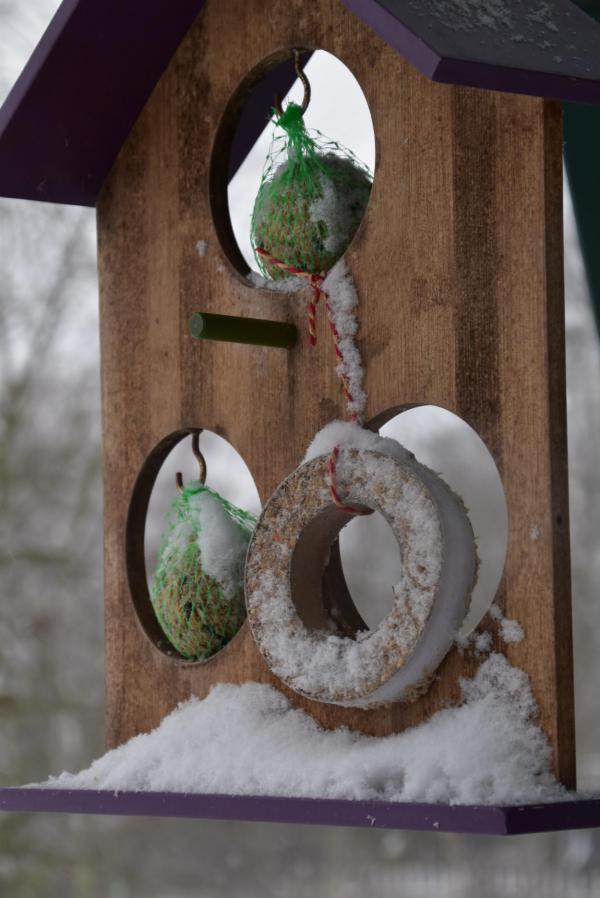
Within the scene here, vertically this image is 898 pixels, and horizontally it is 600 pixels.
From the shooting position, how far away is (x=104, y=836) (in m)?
2.84

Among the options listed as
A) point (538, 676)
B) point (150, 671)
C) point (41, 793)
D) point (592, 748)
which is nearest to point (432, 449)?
point (592, 748)

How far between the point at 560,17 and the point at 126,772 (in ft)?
2.15

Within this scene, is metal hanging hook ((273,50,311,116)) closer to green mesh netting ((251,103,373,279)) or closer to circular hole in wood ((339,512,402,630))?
green mesh netting ((251,103,373,279))

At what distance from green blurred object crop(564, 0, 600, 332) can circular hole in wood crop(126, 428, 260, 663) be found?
1.32ft

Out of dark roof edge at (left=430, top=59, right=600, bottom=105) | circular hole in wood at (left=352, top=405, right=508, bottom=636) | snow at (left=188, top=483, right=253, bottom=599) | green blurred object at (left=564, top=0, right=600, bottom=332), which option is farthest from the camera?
circular hole in wood at (left=352, top=405, right=508, bottom=636)

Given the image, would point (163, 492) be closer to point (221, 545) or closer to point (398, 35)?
point (221, 545)

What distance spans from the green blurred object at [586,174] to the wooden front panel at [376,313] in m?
0.39

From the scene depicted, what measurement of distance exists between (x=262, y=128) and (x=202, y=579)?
0.48 metres

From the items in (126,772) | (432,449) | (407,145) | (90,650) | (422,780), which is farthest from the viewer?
(90,650)

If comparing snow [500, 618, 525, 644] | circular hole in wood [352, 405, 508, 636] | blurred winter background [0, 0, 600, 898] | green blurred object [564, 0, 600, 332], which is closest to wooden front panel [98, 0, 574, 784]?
snow [500, 618, 525, 644]

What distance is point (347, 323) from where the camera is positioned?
1077mm

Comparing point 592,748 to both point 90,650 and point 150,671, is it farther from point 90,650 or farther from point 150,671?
point 150,671

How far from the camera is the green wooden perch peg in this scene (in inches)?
42.8

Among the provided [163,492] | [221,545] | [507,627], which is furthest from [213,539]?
[163,492]
